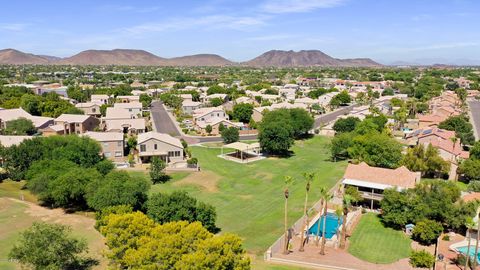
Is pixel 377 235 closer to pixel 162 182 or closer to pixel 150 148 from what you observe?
pixel 162 182

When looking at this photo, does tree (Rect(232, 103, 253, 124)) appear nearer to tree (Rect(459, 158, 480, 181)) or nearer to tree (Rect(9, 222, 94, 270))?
tree (Rect(459, 158, 480, 181))

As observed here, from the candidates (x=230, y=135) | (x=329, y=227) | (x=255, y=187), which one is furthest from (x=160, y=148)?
(x=329, y=227)

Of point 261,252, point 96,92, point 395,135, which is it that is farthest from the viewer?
point 96,92

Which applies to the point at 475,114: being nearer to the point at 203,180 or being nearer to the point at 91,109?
the point at 203,180

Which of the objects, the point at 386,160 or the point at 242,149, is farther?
the point at 242,149

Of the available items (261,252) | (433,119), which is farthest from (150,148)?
(433,119)

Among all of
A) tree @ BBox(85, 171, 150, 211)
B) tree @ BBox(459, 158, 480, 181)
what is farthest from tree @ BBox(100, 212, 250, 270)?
tree @ BBox(459, 158, 480, 181)

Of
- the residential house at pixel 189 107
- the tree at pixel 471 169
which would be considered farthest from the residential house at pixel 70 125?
the tree at pixel 471 169
